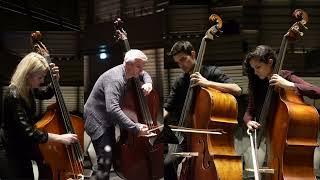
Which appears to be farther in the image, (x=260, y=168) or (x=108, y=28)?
(x=108, y=28)

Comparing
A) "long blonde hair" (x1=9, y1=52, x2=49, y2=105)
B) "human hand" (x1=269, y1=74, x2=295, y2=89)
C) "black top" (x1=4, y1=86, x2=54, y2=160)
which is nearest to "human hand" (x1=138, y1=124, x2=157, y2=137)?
"black top" (x1=4, y1=86, x2=54, y2=160)

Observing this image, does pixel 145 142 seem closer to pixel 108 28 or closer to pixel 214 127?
pixel 214 127

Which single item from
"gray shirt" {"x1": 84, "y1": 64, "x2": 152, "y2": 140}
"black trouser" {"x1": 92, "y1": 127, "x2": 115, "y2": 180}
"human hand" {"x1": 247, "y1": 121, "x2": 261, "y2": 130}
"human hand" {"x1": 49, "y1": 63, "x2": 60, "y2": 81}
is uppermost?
"human hand" {"x1": 49, "y1": 63, "x2": 60, "y2": 81}

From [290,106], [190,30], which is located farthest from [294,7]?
[290,106]

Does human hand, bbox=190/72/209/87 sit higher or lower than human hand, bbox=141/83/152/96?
higher

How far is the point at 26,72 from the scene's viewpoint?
285 centimetres

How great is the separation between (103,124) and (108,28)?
0.70 metres

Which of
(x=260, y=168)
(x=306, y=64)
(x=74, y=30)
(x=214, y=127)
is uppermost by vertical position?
(x=74, y=30)

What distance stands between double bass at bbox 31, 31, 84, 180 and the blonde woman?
0.05 metres

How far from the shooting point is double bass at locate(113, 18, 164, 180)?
3.00 metres

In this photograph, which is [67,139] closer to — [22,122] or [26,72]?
[22,122]

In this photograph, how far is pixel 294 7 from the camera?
12.3 feet

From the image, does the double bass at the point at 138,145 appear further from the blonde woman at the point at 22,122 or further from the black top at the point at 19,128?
the black top at the point at 19,128

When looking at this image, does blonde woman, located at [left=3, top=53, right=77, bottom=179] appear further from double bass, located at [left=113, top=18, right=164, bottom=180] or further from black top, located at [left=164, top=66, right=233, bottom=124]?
black top, located at [left=164, top=66, right=233, bottom=124]
